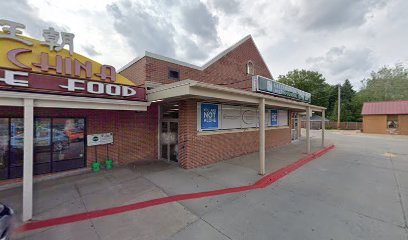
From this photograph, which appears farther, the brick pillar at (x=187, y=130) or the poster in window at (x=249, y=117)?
the poster in window at (x=249, y=117)

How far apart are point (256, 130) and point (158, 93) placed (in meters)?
6.95

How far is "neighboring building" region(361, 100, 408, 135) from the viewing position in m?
24.1

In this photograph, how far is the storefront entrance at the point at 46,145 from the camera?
5723 mm

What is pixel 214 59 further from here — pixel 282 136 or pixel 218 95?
pixel 282 136

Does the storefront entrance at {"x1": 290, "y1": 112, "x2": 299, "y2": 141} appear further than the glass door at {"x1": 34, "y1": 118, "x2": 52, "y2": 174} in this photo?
Yes

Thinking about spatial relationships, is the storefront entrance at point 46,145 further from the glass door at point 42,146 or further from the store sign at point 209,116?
the store sign at point 209,116

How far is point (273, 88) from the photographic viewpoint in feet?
31.8

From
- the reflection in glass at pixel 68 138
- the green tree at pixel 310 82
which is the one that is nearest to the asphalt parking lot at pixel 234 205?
the reflection in glass at pixel 68 138

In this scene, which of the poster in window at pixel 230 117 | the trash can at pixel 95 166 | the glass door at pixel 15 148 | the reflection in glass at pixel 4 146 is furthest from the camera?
the poster in window at pixel 230 117

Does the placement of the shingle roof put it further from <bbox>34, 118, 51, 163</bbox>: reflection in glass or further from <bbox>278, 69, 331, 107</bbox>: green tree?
<bbox>34, 118, 51, 163</bbox>: reflection in glass

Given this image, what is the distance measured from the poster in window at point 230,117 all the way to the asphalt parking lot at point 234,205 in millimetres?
2569

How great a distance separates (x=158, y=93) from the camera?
21.7 feet

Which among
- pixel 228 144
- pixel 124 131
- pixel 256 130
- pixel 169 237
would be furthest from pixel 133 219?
pixel 256 130

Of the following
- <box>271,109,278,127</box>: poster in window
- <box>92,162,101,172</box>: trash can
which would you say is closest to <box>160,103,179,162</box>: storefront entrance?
<box>92,162,101,172</box>: trash can
